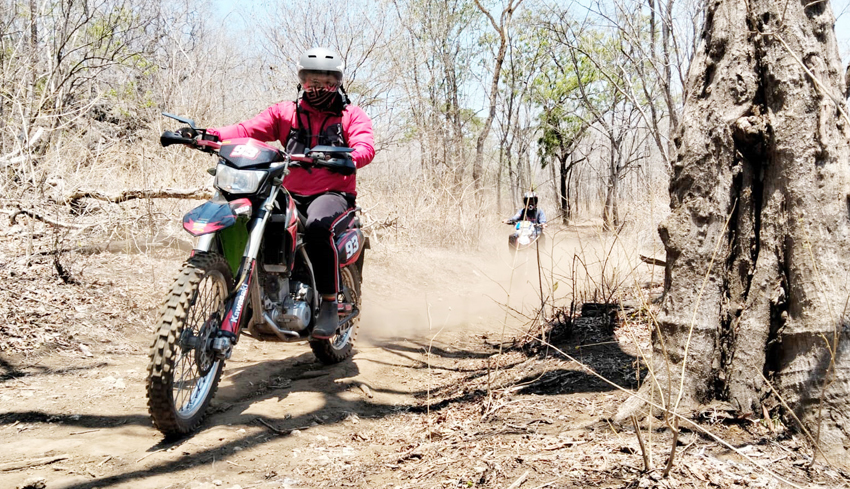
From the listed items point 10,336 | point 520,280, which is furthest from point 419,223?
point 10,336

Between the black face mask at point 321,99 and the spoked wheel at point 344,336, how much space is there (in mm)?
1298

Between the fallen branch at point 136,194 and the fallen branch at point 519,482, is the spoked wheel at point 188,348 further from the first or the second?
the fallen branch at point 136,194

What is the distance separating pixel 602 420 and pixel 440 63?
66.5 feet

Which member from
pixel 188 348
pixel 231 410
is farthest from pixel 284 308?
pixel 188 348

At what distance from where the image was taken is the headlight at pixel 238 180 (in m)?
3.52

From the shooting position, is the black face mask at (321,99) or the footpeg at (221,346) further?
the black face mask at (321,99)

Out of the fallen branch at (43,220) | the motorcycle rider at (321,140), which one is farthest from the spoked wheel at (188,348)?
the fallen branch at (43,220)

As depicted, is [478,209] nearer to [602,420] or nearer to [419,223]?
[419,223]

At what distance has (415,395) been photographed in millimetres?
4551

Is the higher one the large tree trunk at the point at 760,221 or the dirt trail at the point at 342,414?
the large tree trunk at the point at 760,221

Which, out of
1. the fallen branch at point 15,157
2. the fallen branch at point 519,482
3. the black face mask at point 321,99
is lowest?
the fallen branch at point 519,482

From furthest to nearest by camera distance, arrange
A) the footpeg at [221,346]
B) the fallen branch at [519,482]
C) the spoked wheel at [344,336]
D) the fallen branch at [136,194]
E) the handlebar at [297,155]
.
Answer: the fallen branch at [136,194], the spoked wheel at [344,336], the handlebar at [297,155], the footpeg at [221,346], the fallen branch at [519,482]

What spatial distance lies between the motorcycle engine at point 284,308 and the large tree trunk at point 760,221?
210 centimetres

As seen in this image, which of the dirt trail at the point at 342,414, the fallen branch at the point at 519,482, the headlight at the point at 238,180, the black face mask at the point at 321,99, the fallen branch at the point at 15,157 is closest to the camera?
the fallen branch at the point at 519,482
